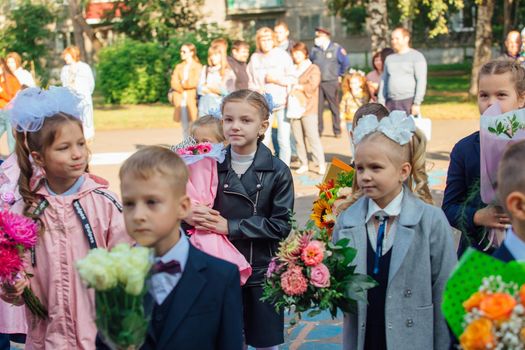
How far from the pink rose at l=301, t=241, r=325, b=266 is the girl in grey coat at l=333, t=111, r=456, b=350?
9.4 inches

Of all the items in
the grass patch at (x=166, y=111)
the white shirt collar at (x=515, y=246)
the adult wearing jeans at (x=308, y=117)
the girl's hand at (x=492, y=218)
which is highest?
the white shirt collar at (x=515, y=246)

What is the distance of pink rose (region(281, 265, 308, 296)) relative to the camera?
353cm

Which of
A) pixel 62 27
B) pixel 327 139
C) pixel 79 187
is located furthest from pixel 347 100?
pixel 62 27

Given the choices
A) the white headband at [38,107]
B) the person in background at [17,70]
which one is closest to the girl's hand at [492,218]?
the white headband at [38,107]

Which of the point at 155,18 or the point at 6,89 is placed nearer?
the point at 6,89

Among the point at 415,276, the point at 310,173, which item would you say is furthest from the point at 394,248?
the point at 310,173

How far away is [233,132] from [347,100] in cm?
842

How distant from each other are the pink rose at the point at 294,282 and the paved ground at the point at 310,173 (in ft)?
7.97

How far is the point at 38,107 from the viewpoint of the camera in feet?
13.4

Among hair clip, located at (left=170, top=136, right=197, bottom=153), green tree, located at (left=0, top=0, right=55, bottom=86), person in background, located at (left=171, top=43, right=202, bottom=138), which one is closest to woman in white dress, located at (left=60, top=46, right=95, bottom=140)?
person in background, located at (left=171, top=43, right=202, bottom=138)

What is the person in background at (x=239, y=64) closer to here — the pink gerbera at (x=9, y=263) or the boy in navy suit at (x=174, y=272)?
the pink gerbera at (x=9, y=263)

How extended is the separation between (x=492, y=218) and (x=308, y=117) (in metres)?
8.60

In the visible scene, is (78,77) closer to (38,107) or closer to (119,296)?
(38,107)

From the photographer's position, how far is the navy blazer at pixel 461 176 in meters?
4.14
